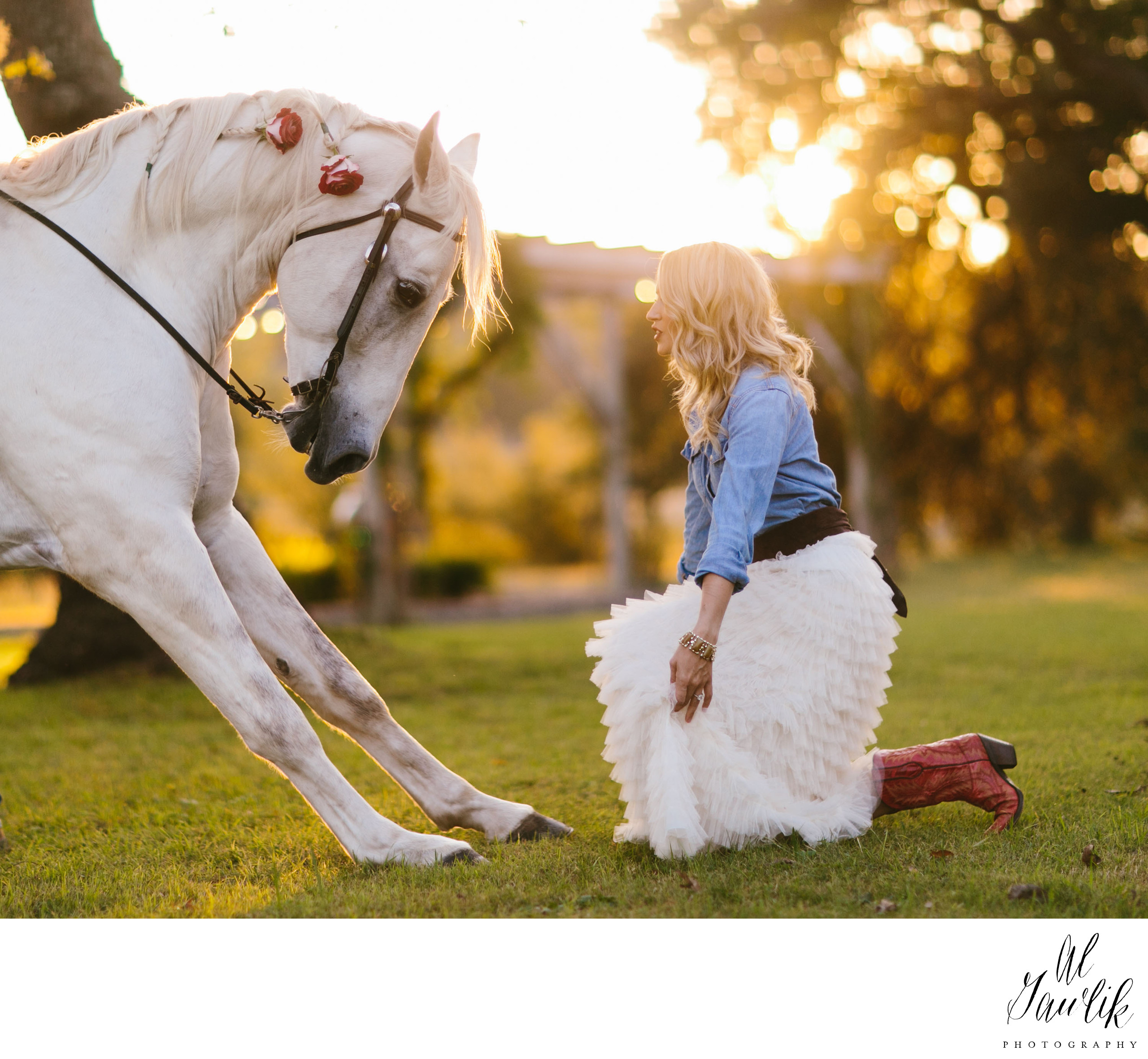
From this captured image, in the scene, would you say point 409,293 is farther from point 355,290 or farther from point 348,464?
point 348,464

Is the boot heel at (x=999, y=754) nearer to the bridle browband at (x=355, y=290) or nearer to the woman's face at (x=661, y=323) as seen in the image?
the woman's face at (x=661, y=323)

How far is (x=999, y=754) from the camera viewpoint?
2.66m

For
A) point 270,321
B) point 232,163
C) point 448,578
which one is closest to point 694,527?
point 232,163

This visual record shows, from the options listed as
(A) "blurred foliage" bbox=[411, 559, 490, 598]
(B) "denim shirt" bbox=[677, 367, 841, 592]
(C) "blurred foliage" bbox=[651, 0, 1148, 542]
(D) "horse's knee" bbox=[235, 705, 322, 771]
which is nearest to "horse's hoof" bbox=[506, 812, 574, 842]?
(D) "horse's knee" bbox=[235, 705, 322, 771]

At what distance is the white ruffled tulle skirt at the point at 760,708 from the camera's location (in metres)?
2.44

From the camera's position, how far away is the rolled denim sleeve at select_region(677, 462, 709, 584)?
2.76 metres

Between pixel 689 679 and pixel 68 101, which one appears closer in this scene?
pixel 689 679

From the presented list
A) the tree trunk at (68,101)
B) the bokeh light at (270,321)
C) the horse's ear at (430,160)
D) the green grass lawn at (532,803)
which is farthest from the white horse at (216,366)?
the bokeh light at (270,321)

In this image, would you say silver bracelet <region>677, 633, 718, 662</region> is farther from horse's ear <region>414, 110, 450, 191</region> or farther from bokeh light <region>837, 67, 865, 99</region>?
bokeh light <region>837, 67, 865, 99</region>

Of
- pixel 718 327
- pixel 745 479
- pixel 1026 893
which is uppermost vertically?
pixel 718 327

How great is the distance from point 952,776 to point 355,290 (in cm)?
190

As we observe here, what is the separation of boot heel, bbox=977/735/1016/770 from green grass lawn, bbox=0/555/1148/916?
0.17 m

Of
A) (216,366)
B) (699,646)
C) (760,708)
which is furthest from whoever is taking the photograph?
(216,366)
